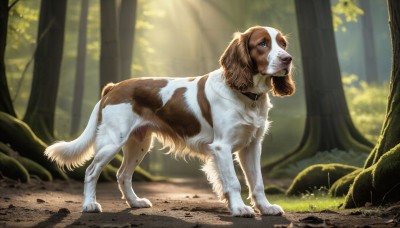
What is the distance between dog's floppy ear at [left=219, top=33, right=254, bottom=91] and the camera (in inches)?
223

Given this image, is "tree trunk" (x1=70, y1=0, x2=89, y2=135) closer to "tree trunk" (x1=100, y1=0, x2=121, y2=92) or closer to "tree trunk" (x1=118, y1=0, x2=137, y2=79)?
"tree trunk" (x1=118, y1=0, x2=137, y2=79)

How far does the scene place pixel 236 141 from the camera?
18.9 feet

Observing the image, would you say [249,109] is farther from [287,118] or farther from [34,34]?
[34,34]

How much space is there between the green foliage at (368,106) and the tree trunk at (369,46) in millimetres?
1358

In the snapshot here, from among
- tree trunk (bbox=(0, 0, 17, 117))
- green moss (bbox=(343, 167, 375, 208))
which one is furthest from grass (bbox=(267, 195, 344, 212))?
tree trunk (bbox=(0, 0, 17, 117))

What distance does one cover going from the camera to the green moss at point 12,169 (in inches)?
354

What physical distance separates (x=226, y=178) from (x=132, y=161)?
1.62 meters

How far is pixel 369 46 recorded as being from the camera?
88.8 feet

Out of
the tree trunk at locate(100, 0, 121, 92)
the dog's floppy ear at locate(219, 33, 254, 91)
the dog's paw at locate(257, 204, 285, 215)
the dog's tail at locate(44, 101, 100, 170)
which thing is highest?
the tree trunk at locate(100, 0, 121, 92)

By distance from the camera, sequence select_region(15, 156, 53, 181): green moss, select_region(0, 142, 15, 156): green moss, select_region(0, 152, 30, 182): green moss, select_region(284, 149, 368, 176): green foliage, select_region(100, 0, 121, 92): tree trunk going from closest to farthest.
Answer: select_region(0, 152, 30, 182): green moss < select_region(0, 142, 15, 156): green moss < select_region(15, 156, 53, 181): green moss < select_region(284, 149, 368, 176): green foliage < select_region(100, 0, 121, 92): tree trunk

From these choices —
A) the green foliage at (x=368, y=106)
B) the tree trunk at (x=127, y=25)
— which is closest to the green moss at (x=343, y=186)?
the tree trunk at (x=127, y=25)

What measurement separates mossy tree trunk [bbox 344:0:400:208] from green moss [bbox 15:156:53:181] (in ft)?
19.7

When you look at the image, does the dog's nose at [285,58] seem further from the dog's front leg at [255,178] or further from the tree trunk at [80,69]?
the tree trunk at [80,69]

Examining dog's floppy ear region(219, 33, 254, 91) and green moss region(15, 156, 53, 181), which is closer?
dog's floppy ear region(219, 33, 254, 91)
